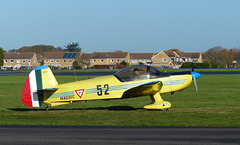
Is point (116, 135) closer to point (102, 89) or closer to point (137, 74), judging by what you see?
point (102, 89)

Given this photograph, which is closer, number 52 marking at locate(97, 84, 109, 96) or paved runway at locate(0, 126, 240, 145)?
paved runway at locate(0, 126, 240, 145)

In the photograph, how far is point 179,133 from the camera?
10672 millimetres

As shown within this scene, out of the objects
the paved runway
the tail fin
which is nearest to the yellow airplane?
the tail fin

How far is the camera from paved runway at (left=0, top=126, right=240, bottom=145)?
9539 millimetres

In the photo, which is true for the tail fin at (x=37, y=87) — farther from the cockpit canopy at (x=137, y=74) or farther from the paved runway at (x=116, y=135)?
the paved runway at (x=116, y=135)

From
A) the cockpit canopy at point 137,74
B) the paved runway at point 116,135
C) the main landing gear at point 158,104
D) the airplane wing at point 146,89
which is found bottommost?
the paved runway at point 116,135

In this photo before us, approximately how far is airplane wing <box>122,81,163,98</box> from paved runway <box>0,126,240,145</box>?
11.7ft

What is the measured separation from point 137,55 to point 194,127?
129081 mm

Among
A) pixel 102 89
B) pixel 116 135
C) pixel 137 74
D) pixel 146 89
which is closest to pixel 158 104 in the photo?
pixel 146 89

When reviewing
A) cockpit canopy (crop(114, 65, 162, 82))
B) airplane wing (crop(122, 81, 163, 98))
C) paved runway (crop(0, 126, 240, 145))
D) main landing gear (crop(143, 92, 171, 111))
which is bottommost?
paved runway (crop(0, 126, 240, 145))

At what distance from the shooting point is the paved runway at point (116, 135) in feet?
31.3

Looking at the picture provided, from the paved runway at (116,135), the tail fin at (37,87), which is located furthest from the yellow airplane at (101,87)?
the paved runway at (116,135)

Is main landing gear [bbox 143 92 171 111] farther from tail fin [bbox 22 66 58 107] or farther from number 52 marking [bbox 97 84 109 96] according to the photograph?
tail fin [bbox 22 66 58 107]

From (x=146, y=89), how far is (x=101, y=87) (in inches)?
80.1
